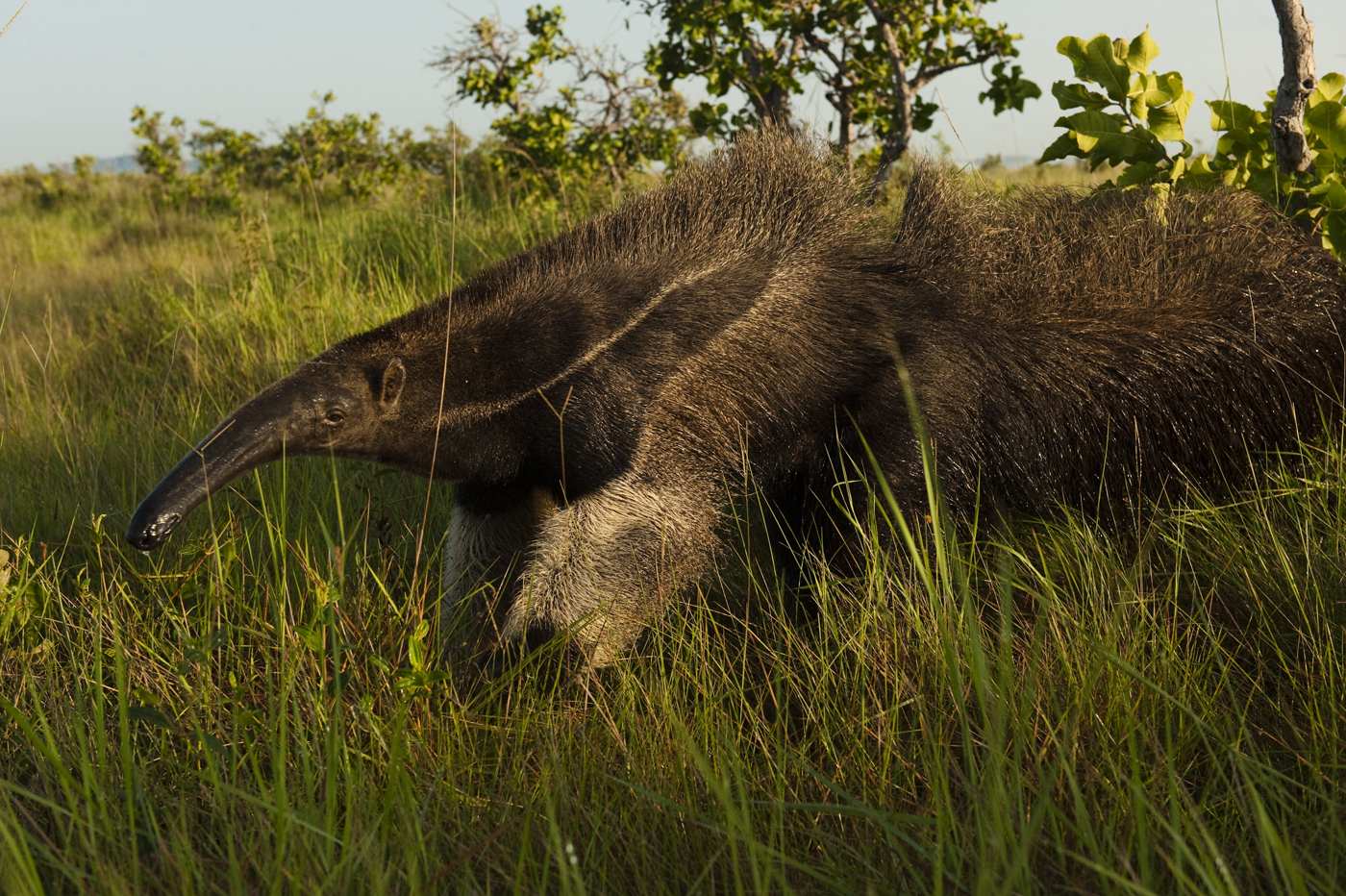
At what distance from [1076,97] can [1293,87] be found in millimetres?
784

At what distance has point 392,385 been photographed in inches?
146

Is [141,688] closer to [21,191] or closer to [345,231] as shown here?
[345,231]

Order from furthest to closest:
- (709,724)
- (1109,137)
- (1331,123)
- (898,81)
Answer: (898,81) → (1109,137) → (1331,123) → (709,724)

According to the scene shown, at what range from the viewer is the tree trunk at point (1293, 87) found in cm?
444

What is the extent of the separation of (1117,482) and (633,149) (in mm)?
5802

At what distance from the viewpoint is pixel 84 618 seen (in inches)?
147

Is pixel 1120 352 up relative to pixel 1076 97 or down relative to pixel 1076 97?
down

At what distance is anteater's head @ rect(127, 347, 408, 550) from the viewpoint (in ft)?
10.8

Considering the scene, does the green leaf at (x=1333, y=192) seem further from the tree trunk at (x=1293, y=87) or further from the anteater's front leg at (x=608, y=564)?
the anteater's front leg at (x=608, y=564)

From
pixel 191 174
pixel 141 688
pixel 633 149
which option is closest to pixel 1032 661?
pixel 141 688

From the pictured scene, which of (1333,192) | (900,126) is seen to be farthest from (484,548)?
(900,126)

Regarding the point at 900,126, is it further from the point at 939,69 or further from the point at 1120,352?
the point at 1120,352

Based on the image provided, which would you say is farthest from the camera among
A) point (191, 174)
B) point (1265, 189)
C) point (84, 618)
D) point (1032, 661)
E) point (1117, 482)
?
point (191, 174)

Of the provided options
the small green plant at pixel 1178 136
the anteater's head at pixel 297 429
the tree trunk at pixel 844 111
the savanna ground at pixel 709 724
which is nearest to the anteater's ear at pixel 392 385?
the anteater's head at pixel 297 429
